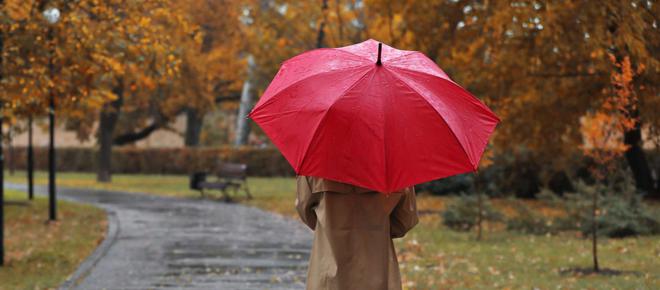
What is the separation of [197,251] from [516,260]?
4147 mm

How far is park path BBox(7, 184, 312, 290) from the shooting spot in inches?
370

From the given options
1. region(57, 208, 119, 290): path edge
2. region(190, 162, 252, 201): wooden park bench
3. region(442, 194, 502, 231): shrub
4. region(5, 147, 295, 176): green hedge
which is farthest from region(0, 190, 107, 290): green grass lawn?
region(5, 147, 295, 176): green hedge

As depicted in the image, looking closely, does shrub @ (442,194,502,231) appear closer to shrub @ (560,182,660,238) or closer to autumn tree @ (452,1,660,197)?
shrub @ (560,182,660,238)

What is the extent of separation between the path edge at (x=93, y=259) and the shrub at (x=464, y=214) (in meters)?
5.51

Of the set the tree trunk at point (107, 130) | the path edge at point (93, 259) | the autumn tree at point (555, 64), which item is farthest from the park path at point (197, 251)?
the tree trunk at point (107, 130)

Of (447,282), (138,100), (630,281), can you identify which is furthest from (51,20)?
(138,100)

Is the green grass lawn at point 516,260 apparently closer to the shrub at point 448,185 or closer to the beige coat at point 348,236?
the beige coat at point 348,236

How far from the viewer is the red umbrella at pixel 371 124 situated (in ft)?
15.4

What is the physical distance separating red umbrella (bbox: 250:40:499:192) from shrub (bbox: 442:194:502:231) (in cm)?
1034

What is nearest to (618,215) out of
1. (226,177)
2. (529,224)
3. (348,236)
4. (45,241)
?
(529,224)

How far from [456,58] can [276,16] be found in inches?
352

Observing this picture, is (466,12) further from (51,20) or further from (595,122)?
(51,20)

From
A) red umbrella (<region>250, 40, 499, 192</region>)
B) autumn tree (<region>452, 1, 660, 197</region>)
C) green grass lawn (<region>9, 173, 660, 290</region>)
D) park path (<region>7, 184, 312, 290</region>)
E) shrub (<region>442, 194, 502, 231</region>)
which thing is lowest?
green grass lawn (<region>9, 173, 660, 290</region>)

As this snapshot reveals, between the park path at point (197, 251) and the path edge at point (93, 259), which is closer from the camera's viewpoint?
the path edge at point (93, 259)
